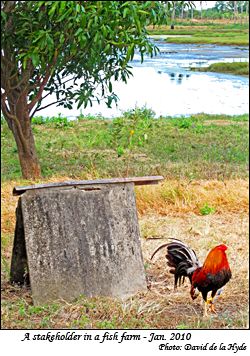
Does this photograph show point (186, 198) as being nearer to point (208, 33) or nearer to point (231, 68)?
point (208, 33)

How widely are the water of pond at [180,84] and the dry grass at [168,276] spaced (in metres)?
0.38

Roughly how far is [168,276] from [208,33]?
3.74 feet

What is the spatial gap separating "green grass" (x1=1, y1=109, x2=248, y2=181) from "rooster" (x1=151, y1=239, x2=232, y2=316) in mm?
1008

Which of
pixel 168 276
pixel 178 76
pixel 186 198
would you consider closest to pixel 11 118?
pixel 178 76

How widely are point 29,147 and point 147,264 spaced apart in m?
1.35

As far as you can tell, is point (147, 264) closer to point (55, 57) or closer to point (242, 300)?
point (242, 300)

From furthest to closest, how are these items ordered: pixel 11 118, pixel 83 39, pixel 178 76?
pixel 11 118 < pixel 178 76 < pixel 83 39

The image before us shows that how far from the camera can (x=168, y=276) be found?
2230mm

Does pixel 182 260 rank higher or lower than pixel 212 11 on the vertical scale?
lower

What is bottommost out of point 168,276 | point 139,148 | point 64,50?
point 168,276

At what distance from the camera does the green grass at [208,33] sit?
9.65ft

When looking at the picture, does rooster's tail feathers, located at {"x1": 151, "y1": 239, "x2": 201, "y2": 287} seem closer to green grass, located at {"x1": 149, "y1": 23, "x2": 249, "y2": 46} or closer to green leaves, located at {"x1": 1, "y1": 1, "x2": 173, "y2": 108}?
green leaves, located at {"x1": 1, "y1": 1, "x2": 173, "y2": 108}

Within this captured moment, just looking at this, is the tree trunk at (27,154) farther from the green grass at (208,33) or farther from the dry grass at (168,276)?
the green grass at (208,33)

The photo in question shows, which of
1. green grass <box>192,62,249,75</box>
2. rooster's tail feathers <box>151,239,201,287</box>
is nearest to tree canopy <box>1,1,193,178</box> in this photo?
green grass <box>192,62,249,75</box>
